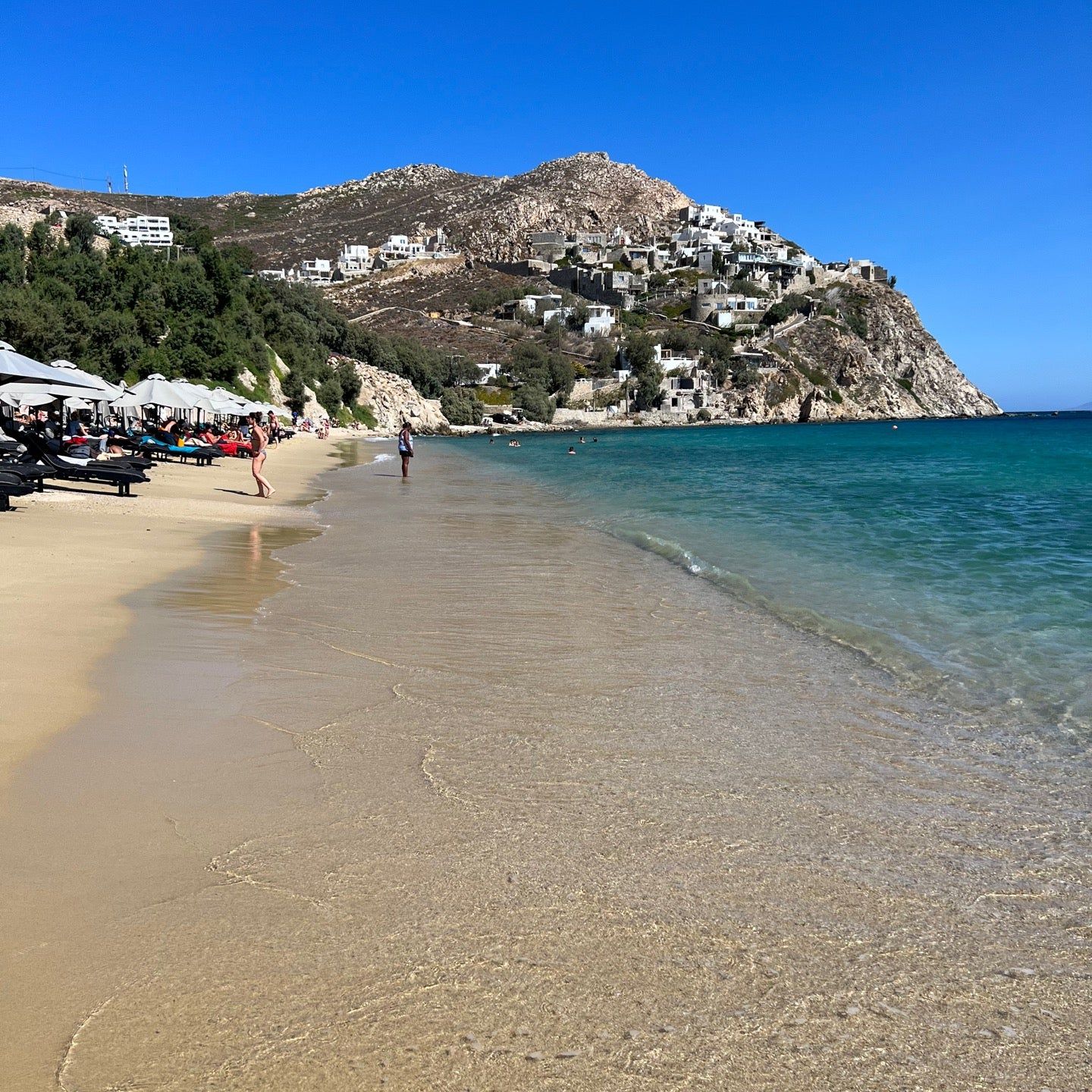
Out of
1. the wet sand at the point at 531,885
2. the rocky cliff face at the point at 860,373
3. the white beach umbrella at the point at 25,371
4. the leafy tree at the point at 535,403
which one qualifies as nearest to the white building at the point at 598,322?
the rocky cliff face at the point at 860,373

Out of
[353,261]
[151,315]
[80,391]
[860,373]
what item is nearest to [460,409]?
[151,315]

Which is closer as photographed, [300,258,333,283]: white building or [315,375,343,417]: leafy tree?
[315,375,343,417]: leafy tree

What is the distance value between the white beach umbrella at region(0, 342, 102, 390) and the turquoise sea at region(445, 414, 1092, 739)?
10253mm

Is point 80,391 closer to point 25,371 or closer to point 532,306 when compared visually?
point 25,371

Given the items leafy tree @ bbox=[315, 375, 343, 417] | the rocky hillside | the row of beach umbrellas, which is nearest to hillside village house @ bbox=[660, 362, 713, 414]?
A: leafy tree @ bbox=[315, 375, 343, 417]

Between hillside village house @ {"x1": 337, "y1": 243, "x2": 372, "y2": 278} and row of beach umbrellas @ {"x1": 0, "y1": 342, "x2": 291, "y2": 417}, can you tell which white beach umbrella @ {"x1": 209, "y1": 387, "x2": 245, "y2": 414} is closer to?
row of beach umbrellas @ {"x1": 0, "y1": 342, "x2": 291, "y2": 417}

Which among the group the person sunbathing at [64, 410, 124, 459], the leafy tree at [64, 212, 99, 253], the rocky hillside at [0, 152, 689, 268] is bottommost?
the person sunbathing at [64, 410, 124, 459]

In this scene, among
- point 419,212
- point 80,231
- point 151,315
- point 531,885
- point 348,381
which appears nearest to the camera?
point 531,885

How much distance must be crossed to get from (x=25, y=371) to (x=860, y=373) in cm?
13502

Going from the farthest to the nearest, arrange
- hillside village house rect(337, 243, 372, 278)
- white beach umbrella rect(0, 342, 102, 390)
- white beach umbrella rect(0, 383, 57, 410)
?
hillside village house rect(337, 243, 372, 278), white beach umbrella rect(0, 383, 57, 410), white beach umbrella rect(0, 342, 102, 390)

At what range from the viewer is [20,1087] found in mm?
2385

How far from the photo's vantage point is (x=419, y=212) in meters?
180

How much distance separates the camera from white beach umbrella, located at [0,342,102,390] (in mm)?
14773

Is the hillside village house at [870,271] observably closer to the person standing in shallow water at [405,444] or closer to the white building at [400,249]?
the white building at [400,249]
